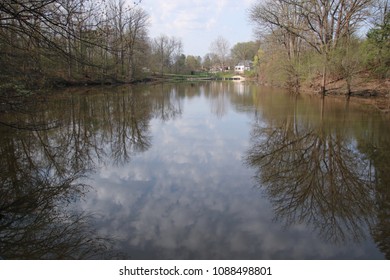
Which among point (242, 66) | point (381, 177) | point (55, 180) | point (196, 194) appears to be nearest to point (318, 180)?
point (381, 177)

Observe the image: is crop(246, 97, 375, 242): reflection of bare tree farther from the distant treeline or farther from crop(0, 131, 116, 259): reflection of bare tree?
the distant treeline

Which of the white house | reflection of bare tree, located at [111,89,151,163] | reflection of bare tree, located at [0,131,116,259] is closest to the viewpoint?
reflection of bare tree, located at [0,131,116,259]

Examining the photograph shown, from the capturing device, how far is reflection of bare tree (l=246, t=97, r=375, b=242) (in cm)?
492

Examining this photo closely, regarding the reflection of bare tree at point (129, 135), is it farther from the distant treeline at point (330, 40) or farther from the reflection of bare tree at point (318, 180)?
the distant treeline at point (330, 40)

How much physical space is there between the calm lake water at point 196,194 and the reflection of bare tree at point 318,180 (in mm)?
27

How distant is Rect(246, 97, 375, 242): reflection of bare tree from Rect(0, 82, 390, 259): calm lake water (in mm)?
27

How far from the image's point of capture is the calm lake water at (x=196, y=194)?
13.9 ft

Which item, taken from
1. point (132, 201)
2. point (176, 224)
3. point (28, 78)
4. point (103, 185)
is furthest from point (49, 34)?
point (28, 78)

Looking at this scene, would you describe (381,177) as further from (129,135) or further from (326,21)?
(326,21)

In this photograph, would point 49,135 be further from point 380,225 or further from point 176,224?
point 380,225

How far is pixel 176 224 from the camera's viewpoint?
15.9 ft

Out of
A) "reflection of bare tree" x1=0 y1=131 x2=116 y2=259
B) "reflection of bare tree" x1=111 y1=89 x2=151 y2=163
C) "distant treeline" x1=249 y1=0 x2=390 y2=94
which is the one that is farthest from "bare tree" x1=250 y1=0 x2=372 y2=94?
"reflection of bare tree" x1=0 y1=131 x2=116 y2=259

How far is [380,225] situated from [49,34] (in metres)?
6.42

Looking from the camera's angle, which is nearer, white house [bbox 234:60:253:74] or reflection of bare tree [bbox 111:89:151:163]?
reflection of bare tree [bbox 111:89:151:163]
